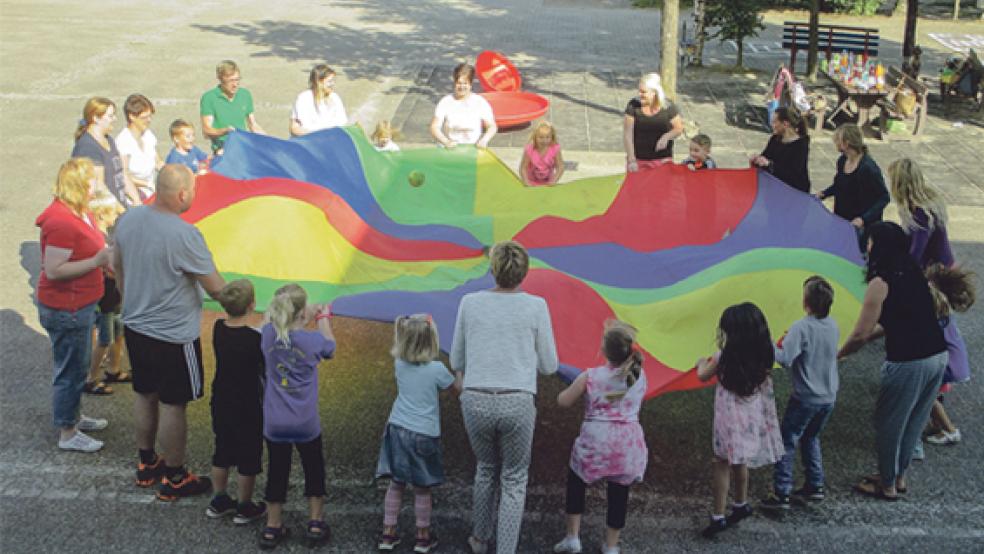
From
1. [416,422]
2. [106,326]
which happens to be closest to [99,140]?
[106,326]

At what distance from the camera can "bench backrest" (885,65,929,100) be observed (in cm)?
1367

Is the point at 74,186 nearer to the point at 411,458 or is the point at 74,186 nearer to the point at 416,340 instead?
the point at 416,340

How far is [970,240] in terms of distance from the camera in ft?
33.1

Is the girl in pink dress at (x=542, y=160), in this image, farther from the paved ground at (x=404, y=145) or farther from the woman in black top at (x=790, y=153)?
the paved ground at (x=404, y=145)

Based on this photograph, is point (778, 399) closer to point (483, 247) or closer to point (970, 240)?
point (483, 247)

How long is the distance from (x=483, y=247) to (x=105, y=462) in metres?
2.86

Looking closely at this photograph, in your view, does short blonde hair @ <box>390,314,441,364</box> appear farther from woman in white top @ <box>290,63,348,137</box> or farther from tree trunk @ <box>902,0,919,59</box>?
tree trunk @ <box>902,0,919,59</box>

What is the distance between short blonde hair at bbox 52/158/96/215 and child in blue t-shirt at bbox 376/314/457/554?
7.17ft

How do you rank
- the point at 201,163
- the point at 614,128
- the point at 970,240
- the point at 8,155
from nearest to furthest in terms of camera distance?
the point at 201,163
the point at 970,240
the point at 8,155
the point at 614,128

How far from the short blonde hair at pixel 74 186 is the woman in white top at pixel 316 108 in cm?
343

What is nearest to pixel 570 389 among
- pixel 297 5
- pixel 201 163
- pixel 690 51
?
pixel 201 163

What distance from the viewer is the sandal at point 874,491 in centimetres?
578

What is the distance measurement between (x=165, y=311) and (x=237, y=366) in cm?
62

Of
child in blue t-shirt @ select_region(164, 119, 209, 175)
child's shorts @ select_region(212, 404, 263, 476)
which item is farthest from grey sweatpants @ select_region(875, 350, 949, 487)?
child in blue t-shirt @ select_region(164, 119, 209, 175)
